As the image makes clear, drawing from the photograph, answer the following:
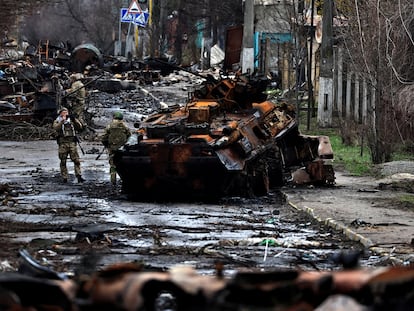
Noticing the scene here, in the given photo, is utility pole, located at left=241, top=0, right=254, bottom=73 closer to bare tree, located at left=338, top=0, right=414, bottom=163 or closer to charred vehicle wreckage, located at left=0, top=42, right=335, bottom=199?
bare tree, located at left=338, top=0, right=414, bottom=163

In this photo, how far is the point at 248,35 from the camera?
37094 mm

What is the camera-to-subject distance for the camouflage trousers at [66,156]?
2092 centimetres

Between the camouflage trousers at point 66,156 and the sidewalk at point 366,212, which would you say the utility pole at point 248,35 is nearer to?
the sidewalk at point 366,212

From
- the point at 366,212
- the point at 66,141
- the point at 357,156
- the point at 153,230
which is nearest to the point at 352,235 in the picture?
the point at 366,212

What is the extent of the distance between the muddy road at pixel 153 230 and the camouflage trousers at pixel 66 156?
258mm

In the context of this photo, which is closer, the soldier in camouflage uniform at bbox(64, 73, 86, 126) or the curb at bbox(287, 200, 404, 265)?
the curb at bbox(287, 200, 404, 265)

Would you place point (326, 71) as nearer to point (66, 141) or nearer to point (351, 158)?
point (351, 158)

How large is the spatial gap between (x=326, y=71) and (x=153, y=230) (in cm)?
1836

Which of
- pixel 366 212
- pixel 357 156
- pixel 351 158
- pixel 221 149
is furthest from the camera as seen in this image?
pixel 357 156

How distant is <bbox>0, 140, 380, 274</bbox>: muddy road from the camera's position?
1129 centimetres

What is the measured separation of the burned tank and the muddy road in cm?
35

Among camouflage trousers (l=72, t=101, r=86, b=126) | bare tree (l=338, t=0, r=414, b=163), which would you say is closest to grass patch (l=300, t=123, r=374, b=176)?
bare tree (l=338, t=0, r=414, b=163)

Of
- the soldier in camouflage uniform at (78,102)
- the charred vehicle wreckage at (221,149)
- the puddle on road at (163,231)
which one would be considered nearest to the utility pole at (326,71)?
the soldier in camouflage uniform at (78,102)

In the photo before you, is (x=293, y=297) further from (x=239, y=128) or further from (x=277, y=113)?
(x=277, y=113)
